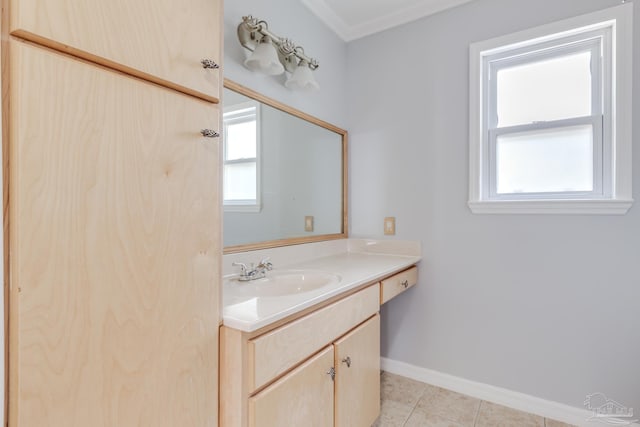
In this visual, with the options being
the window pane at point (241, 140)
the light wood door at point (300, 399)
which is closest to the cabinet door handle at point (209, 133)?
the window pane at point (241, 140)

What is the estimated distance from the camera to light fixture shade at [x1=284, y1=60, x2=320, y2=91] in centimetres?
176

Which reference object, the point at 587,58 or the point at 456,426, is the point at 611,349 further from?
the point at 587,58

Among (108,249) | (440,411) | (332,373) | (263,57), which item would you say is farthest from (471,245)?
(108,249)

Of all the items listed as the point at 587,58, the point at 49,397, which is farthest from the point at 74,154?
the point at 587,58

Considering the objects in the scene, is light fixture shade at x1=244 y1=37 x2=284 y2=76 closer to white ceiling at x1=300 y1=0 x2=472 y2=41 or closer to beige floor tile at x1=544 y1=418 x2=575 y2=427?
white ceiling at x1=300 y1=0 x2=472 y2=41

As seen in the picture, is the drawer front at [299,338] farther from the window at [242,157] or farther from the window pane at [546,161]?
the window pane at [546,161]

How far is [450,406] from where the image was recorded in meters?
1.82

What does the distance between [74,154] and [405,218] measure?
6.06 feet

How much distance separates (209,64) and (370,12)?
166cm

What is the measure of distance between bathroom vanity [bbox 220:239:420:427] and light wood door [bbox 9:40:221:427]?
0.30 ft

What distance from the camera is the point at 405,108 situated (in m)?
2.12

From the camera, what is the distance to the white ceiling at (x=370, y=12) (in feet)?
6.54

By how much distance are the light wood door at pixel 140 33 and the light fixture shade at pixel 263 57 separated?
0.59 metres

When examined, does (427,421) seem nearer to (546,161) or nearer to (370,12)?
(546,161)
